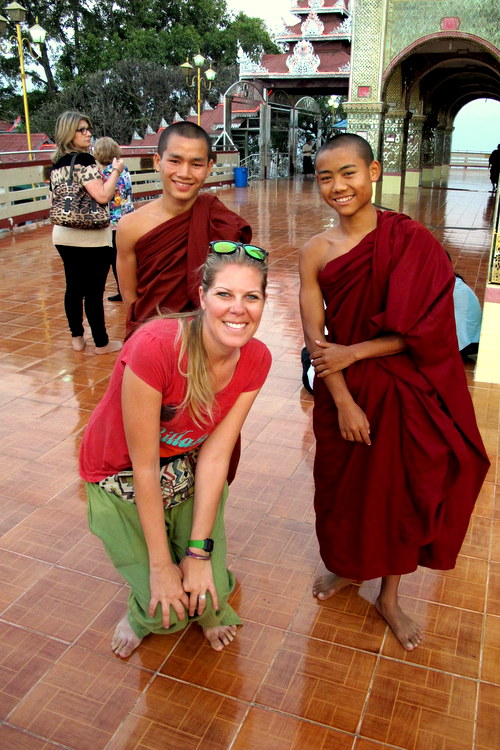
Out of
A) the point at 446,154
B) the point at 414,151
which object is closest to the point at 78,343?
the point at 414,151

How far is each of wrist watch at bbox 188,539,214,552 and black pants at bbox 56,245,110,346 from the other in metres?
3.37

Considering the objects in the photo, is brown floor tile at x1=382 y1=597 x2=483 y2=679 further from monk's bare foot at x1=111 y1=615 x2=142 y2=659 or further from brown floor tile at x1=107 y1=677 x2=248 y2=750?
monk's bare foot at x1=111 y1=615 x2=142 y2=659

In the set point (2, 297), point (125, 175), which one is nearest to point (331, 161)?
point (125, 175)

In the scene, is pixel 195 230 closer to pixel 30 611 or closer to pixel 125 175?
pixel 30 611

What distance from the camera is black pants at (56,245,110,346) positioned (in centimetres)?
500

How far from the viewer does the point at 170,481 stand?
218 centimetres

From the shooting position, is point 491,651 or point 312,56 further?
point 312,56

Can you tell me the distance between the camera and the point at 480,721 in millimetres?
2014

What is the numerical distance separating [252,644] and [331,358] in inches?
41.8

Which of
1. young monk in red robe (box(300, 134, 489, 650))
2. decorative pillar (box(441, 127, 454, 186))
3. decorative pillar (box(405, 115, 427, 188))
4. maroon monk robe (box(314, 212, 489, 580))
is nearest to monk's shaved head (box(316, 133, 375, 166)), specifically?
young monk in red robe (box(300, 134, 489, 650))

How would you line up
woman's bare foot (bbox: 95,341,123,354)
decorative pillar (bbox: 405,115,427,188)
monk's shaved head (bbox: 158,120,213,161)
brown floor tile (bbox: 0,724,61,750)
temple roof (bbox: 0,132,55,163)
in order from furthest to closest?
1. decorative pillar (bbox: 405,115,427,188)
2. temple roof (bbox: 0,132,55,163)
3. woman's bare foot (bbox: 95,341,123,354)
4. monk's shaved head (bbox: 158,120,213,161)
5. brown floor tile (bbox: 0,724,61,750)

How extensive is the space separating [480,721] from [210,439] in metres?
1.23

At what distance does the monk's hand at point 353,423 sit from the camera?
2184 mm

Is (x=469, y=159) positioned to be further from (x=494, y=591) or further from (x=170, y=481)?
(x=170, y=481)
